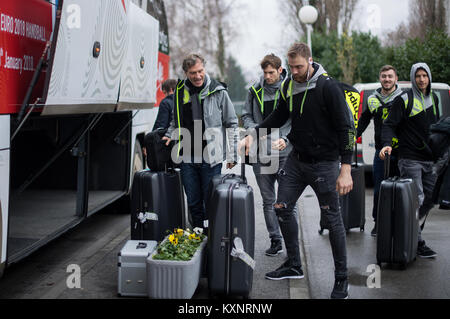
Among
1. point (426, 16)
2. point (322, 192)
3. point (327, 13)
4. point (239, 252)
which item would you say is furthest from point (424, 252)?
point (426, 16)

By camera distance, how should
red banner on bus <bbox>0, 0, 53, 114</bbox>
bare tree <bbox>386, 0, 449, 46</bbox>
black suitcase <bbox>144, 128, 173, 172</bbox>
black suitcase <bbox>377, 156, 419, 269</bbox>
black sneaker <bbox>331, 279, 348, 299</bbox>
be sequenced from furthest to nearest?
bare tree <bbox>386, 0, 449, 46</bbox>, black suitcase <bbox>144, 128, 173, 172</bbox>, black suitcase <bbox>377, 156, 419, 269</bbox>, black sneaker <bbox>331, 279, 348, 299</bbox>, red banner on bus <bbox>0, 0, 53, 114</bbox>

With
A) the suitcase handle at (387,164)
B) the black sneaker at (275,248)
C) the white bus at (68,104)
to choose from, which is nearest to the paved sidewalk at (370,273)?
the black sneaker at (275,248)

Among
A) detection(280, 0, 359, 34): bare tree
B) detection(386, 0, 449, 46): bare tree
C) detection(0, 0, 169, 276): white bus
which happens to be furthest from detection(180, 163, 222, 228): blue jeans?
detection(280, 0, 359, 34): bare tree

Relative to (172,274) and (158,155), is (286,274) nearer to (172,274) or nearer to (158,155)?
(172,274)

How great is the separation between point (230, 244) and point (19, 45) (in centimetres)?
210

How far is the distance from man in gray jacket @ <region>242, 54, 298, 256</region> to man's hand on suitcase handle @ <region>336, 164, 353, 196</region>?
1.38m

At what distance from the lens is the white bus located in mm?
4617

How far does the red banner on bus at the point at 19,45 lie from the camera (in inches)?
174

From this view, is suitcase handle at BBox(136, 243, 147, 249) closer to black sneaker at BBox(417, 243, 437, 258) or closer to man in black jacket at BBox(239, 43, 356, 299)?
man in black jacket at BBox(239, 43, 356, 299)

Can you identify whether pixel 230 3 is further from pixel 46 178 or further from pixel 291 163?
pixel 291 163

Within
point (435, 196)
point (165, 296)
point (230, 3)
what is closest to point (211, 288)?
point (165, 296)

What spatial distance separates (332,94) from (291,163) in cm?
69

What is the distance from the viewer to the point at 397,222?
577 centimetres
